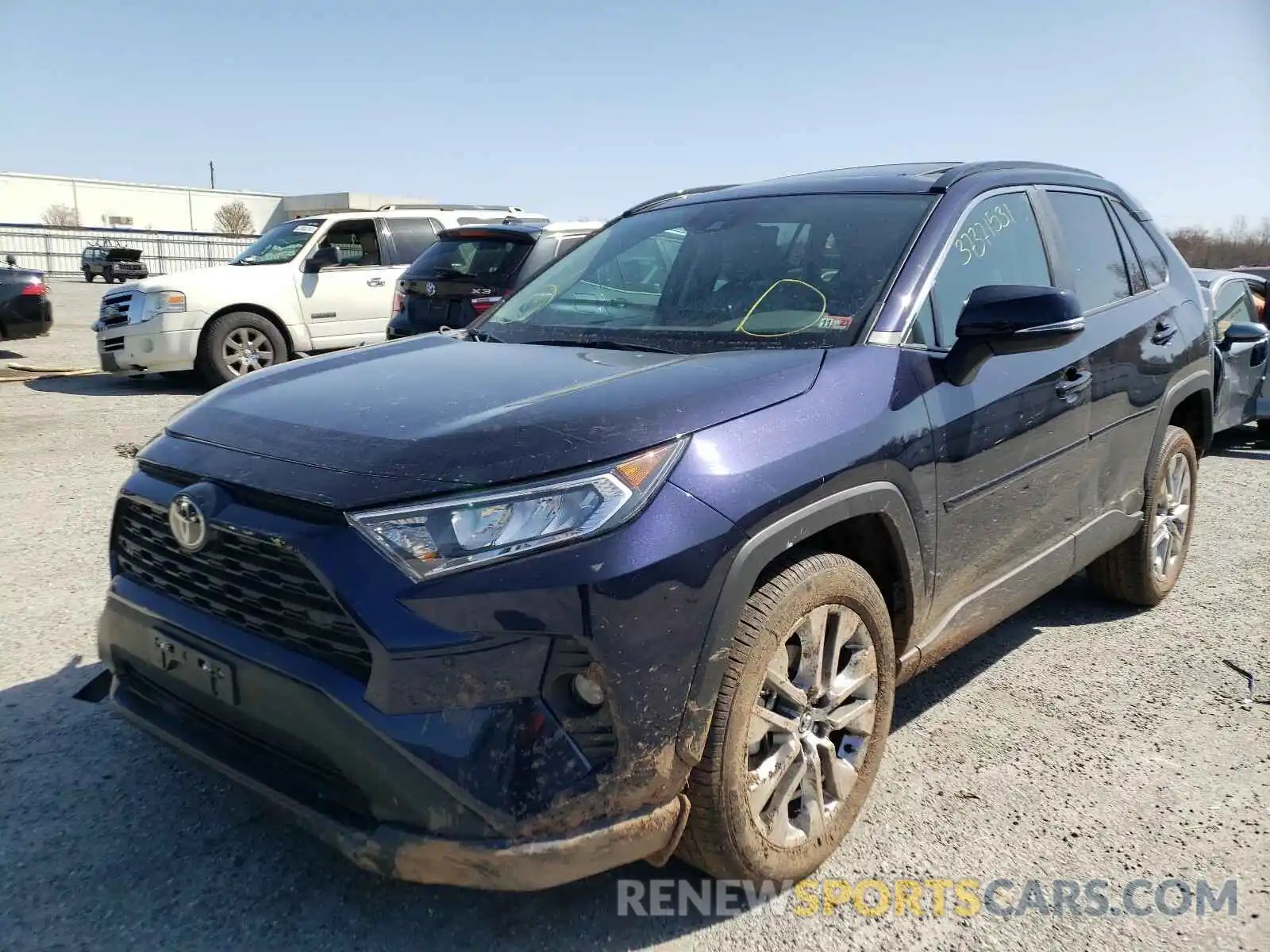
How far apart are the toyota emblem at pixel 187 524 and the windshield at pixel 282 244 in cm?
932

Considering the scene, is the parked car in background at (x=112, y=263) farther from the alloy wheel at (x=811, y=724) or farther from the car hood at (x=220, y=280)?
the alloy wheel at (x=811, y=724)

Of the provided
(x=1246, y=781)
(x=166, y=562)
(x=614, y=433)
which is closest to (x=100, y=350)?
(x=166, y=562)

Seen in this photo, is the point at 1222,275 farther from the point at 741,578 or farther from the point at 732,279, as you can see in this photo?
the point at 741,578

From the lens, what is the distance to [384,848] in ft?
6.56

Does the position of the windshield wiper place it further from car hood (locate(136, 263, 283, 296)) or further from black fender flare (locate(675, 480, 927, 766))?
car hood (locate(136, 263, 283, 296))

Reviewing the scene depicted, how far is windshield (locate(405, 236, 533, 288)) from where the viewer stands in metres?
8.77

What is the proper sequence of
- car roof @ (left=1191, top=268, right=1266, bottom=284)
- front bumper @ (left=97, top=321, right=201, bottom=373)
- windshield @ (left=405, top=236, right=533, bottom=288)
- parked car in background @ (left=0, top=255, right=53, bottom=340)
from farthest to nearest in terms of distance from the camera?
parked car in background @ (left=0, top=255, right=53, bottom=340) → front bumper @ (left=97, top=321, right=201, bottom=373) → windshield @ (left=405, top=236, right=533, bottom=288) → car roof @ (left=1191, top=268, right=1266, bottom=284)

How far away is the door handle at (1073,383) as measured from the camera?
3.38m

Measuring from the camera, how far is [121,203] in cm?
7062

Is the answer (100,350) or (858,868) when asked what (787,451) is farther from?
(100,350)

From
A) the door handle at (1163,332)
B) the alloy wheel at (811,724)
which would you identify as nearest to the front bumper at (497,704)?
the alloy wheel at (811,724)

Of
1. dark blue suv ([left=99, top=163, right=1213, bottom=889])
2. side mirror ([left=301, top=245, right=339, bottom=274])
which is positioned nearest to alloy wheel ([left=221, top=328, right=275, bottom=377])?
side mirror ([left=301, top=245, right=339, bottom=274])

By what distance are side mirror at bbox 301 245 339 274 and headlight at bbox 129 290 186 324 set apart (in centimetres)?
133

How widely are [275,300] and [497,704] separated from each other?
9772 mm
